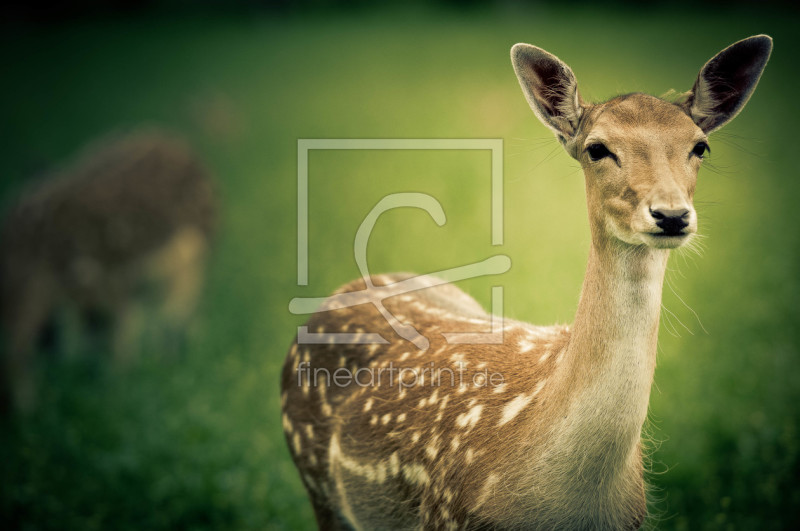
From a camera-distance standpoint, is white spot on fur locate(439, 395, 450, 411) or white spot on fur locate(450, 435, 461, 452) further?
white spot on fur locate(439, 395, 450, 411)

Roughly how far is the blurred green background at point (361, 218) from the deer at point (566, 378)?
0.47 metres

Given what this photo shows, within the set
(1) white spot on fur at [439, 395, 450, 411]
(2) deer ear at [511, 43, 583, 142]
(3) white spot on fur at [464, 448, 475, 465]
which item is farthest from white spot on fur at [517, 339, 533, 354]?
(2) deer ear at [511, 43, 583, 142]

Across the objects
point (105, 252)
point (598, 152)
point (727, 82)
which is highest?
point (727, 82)

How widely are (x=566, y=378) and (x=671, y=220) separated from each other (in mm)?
712

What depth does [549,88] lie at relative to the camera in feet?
8.71

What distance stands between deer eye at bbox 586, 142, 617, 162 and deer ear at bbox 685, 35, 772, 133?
37cm

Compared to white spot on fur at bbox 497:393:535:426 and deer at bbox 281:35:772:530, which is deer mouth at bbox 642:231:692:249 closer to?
deer at bbox 281:35:772:530

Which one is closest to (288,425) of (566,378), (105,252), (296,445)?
(296,445)

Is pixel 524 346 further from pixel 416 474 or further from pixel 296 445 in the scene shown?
pixel 296 445

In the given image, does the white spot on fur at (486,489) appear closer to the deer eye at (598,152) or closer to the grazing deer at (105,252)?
the deer eye at (598,152)

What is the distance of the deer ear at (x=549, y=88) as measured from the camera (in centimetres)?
257

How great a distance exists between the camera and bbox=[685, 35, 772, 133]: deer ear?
2428mm

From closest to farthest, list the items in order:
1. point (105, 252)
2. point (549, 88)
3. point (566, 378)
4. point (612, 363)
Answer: point (612, 363)
point (566, 378)
point (549, 88)
point (105, 252)

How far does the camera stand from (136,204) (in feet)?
25.6
